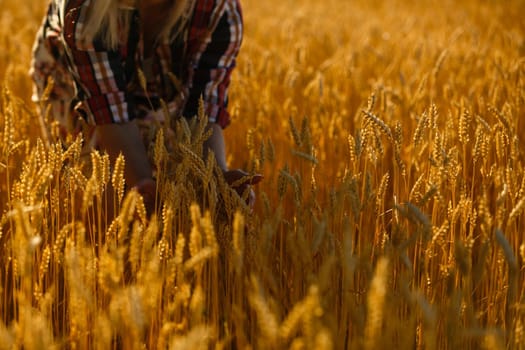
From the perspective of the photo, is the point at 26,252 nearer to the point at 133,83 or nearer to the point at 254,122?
the point at 133,83

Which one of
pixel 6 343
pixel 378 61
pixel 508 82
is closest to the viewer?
pixel 6 343

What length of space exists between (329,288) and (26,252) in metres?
0.49

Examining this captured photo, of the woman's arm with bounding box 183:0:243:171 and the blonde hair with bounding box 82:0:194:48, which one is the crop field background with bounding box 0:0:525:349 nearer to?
the woman's arm with bounding box 183:0:243:171

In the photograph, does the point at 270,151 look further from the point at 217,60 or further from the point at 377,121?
the point at 217,60

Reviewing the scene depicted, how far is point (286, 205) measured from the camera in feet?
5.48

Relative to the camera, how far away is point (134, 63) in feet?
5.73

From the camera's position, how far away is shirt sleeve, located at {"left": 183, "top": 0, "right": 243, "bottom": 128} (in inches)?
68.0

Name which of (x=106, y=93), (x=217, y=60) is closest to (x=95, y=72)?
(x=106, y=93)

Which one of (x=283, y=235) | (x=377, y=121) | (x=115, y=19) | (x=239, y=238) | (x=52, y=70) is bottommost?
(x=283, y=235)

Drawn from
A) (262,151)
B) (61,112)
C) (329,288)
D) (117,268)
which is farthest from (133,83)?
(117,268)

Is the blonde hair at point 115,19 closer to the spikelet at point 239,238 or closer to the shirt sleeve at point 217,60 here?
the shirt sleeve at point 217,60

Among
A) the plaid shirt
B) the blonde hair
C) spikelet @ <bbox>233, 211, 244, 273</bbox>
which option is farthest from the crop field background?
the blonde hair

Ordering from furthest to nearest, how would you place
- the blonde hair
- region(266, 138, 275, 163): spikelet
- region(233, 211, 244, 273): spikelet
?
the blonde hair < region(266, 138, 275, 163): spikelet < region(233, 211, 244, 273): spikelet

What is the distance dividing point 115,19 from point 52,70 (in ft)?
1.23
